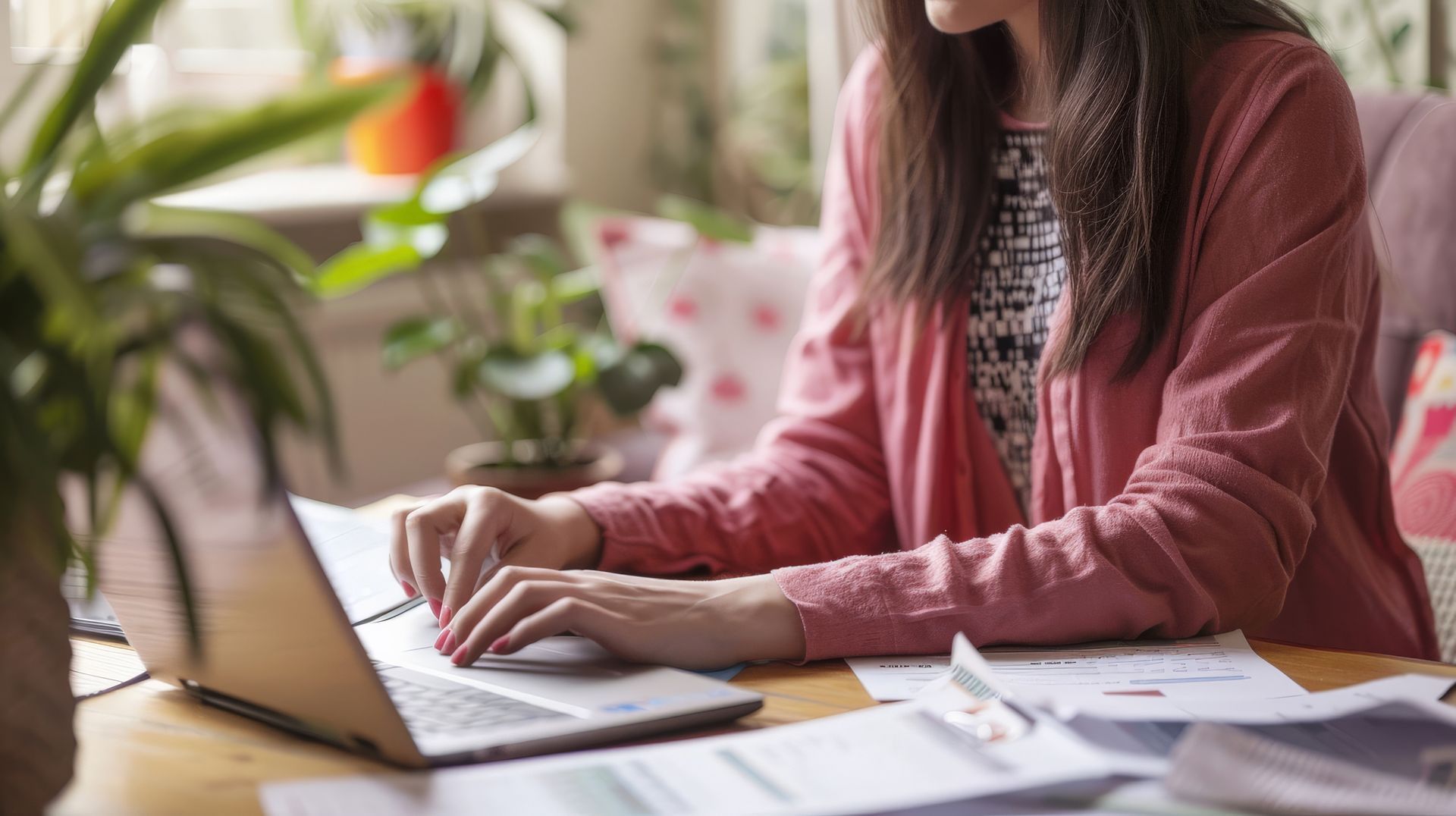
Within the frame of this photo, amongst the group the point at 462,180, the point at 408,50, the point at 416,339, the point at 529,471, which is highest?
the point at 408,50

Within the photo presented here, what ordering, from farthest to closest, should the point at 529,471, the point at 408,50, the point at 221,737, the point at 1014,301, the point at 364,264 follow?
the point at 408,50 < the point at 529,471 < the point at 364,264 < the point at 1014,301 < the point at 221,737

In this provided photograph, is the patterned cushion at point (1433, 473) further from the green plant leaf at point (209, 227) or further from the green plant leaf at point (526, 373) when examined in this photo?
the green plant leaf at point (209, 227)

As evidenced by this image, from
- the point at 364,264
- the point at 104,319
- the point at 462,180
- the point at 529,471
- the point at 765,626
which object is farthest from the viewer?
the point at 529,471

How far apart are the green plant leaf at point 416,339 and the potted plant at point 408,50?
40cm

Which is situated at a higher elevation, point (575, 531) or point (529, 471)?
point (575, 531)

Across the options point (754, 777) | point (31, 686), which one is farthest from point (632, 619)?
point (31, 686)

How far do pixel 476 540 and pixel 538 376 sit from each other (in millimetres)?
963

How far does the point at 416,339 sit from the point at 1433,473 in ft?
4.33

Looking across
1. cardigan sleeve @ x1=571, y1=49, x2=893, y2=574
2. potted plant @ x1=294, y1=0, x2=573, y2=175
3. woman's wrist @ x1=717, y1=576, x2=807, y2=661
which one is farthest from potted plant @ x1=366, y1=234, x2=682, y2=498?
woman's wrist @ x1=717, y1=576, x2=807, y2=661

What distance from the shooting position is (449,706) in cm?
70

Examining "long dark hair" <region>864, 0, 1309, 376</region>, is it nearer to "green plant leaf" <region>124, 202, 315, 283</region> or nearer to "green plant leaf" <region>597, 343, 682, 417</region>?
"green plant leaf" <region>124, 202, 315, 283</region>

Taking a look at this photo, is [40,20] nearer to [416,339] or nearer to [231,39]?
[231,39]

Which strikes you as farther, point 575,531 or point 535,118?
point 535,118

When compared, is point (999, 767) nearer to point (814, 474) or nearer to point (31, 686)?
point (31, 686)
